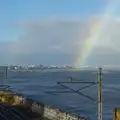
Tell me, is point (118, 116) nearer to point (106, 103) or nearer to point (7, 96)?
point (7, 96)

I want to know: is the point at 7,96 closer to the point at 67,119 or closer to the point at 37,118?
the point at 37,118

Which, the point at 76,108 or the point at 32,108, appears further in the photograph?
the point at 76,108

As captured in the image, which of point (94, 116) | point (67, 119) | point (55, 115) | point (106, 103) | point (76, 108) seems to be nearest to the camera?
point (67, 119)

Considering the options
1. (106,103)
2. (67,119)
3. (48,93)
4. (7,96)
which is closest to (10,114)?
(67,119)

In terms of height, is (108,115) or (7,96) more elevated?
(7,96)

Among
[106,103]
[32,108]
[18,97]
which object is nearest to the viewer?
[32,108]

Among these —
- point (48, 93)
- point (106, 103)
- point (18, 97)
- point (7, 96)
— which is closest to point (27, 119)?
point (18, 97)

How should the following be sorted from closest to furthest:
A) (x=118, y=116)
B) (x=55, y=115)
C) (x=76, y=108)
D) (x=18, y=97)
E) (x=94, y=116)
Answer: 1. (x=118, y=116)
2. (x=55, y=115)
3. (x=18, y=97)
4. (x=94, y=116)
5. (x=76, y=108)

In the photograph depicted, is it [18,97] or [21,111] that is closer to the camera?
[21,111]

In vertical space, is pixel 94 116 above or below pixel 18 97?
below
